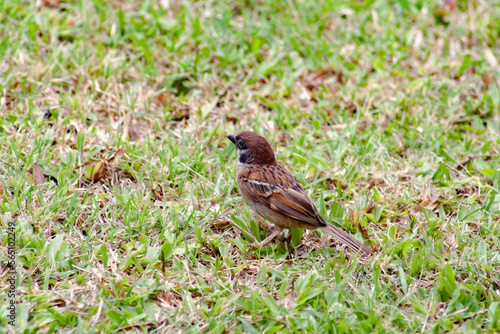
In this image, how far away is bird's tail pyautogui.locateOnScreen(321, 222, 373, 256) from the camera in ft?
14.7

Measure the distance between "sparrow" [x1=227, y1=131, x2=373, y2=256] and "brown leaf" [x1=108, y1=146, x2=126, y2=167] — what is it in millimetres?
1205

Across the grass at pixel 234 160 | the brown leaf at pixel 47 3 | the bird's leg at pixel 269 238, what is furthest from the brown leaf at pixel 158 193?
the brown leaf at pixel 47 3

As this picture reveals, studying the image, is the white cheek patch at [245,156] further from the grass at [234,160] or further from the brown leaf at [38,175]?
the brown leaf at [38,175]

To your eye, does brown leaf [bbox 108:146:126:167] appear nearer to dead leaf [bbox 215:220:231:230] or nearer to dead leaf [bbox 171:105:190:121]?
dead leaf [bbox 171:105:190:121]

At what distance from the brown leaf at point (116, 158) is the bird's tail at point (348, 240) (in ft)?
7.43

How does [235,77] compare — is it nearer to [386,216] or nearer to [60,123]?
[60,123]

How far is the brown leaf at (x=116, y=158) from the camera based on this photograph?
5379 mm

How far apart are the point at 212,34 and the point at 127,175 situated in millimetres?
3014

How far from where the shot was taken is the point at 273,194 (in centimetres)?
477

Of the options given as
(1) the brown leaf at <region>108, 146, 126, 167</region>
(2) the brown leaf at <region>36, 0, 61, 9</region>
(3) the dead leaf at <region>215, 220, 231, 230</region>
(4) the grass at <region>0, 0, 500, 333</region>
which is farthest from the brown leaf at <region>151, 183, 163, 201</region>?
(2) the brown leaf at <region>36, 0, 61, 9</region>

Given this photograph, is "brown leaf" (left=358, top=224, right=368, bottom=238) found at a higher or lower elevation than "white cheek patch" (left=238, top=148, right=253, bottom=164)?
lower

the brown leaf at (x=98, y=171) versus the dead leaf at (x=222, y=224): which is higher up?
the brown leaf at (x=98, y=171)

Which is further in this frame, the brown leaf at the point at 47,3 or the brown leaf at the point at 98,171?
the brown leaf at the point at 47,3

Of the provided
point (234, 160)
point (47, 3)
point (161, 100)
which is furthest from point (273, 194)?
point (47, 3)
